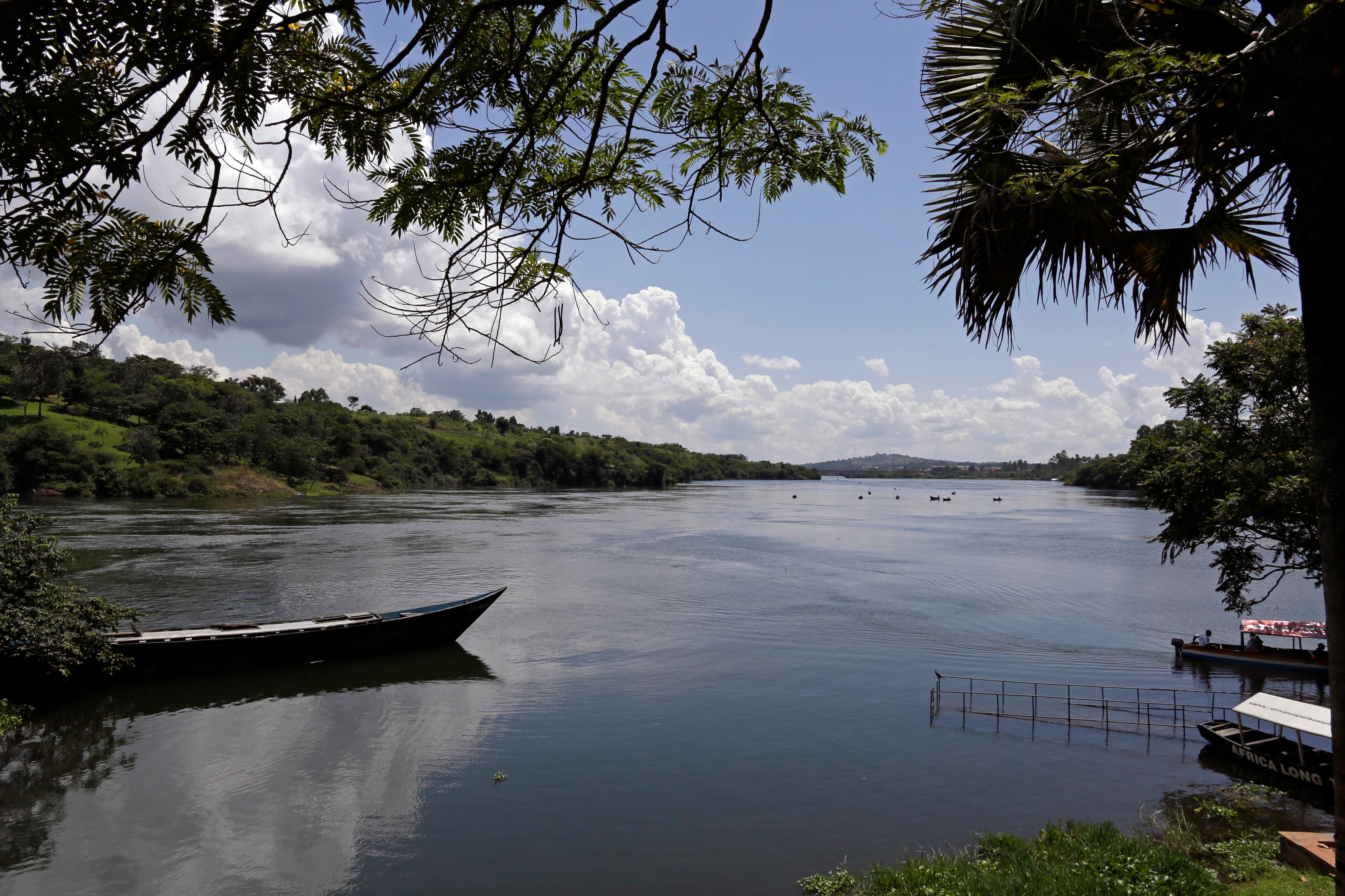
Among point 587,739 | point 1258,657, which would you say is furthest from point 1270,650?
point 587,739

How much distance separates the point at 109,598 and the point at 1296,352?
3923cm

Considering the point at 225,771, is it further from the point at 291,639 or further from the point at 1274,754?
the point at 1274,754

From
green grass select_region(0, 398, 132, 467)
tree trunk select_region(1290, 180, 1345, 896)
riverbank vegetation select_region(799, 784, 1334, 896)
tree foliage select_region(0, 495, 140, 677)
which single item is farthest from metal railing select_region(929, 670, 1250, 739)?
green grass select_region(0, 398, 132, 467)

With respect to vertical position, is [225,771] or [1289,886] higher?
[1289,886]

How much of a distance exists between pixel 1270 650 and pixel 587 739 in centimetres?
2411

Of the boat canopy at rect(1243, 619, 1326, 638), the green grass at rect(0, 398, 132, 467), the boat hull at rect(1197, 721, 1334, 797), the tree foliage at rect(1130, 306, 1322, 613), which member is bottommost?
the boat hull at rect(1197, 721, 1334, 797)

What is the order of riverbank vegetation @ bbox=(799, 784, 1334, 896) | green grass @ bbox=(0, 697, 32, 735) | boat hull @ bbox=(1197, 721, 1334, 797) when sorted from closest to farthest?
riverbank vegetation @ bbox=(799, 784, 1334, 896), boat hull @ bbox=(1197, 721, 1334, 797), green grass @ bbox=(0, 697, 32, 735)

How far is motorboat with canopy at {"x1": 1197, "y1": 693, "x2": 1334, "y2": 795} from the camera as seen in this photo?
43.5ft

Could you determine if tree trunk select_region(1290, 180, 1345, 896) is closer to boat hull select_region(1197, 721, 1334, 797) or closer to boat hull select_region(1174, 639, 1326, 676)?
boat hull select_region(1197, 721, 1334, 797)

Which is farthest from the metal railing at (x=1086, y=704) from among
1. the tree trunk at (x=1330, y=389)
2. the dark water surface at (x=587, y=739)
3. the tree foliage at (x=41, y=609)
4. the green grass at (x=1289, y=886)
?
the tree foliage at (x=41, y=609)

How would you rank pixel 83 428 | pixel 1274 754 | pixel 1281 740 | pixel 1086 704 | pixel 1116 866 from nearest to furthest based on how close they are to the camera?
pixel 1116 866 → pixel 1274 754 → pixel 1281 740 → pixel 1086 704 → pixel 83 428

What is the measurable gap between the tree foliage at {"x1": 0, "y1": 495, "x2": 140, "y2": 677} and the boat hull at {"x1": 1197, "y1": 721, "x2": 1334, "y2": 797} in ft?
84.1

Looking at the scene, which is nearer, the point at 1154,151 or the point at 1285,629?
the point at 1154,151

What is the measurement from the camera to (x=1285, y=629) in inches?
984
